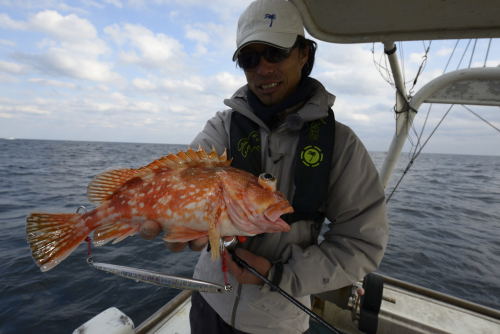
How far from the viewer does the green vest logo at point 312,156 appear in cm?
214

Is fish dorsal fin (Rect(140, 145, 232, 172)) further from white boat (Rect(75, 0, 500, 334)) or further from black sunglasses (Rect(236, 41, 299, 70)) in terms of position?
white boat (Rect(75, 0, 500, 334))

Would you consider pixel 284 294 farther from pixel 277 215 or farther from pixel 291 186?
pixel 291 186

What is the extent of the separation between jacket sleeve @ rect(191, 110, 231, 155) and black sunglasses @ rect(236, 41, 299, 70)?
1.87 feet

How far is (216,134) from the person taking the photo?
8.69ft

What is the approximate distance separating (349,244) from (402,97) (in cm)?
470

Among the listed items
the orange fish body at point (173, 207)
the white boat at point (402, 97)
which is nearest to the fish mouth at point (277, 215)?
the orange fish body at point (173, 207)

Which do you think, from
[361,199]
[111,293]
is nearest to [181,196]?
[361,199]

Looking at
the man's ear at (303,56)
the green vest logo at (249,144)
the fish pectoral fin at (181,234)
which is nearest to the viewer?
the fish pectoral fin at (181,234)

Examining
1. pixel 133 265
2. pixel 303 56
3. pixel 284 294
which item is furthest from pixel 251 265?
pixel 133 265

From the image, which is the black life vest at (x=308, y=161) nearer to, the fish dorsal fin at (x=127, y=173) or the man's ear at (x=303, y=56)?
the fish dorsal fin at (x=127, y=173)

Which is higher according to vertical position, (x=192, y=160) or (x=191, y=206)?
(x=192, y=160)

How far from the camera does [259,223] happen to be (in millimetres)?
1899

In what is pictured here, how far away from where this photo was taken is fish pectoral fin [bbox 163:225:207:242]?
1.90 metres

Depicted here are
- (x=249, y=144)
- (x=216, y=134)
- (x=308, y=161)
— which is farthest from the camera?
(x=216, y=134)
